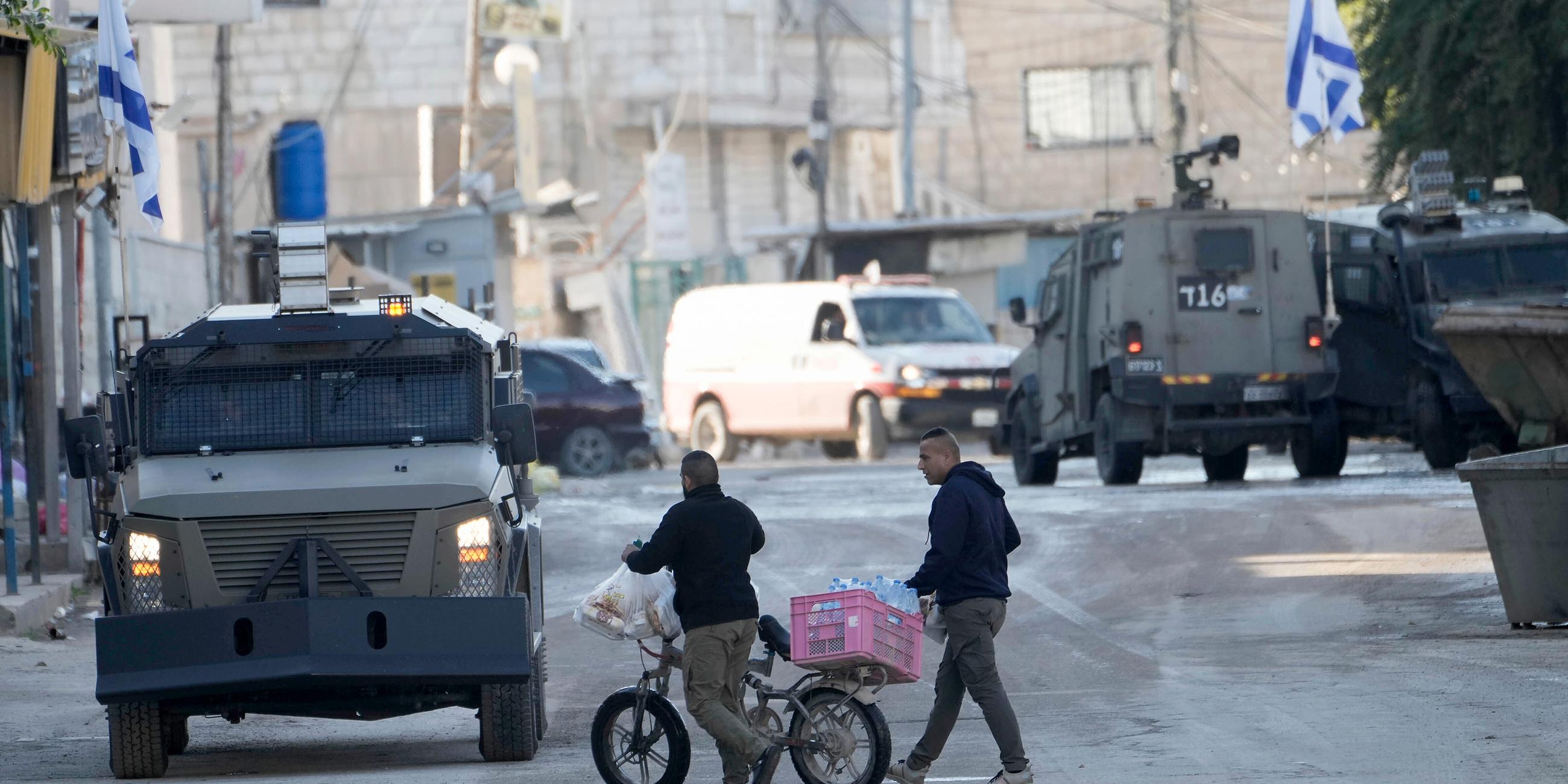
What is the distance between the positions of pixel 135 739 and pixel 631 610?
7.69 feet

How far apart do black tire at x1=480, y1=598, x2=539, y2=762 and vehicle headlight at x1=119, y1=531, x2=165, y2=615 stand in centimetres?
140

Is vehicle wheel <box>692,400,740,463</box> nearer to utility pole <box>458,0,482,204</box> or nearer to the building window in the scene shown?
utility pole <box>458,0,482,204</box>

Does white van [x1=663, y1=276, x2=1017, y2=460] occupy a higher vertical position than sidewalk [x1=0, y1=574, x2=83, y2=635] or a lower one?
higher

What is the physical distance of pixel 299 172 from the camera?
2788cm

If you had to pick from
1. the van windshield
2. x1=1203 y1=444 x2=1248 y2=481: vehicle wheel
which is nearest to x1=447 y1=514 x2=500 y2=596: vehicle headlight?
x1=1203 y1=444 x2=1248 y2=481: vehicle wheel

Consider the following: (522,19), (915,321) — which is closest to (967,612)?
(915,321)

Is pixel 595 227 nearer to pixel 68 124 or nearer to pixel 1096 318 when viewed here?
pixel 1096 318

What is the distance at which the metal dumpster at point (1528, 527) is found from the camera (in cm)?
1160

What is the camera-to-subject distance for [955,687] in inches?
319

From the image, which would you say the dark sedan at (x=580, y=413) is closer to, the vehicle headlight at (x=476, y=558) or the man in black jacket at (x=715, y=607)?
the vehicle headlight at (x=476, y=558)

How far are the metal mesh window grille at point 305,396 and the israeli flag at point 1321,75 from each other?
13.7 m

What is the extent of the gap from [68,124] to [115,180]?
1775 millimetres

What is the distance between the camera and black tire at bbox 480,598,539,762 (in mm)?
9117

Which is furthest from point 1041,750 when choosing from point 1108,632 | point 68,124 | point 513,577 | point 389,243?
point 389,243
